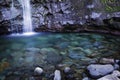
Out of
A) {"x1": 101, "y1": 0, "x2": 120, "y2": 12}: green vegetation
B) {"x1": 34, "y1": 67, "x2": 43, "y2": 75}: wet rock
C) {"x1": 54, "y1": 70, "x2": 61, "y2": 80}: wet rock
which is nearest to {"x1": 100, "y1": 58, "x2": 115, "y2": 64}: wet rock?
{"x1": 54, "y1": 70, "x2": 61, "y2": 80}: wet rock

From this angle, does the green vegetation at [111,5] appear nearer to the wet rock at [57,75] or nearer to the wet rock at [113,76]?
the wet rock at [113,76]

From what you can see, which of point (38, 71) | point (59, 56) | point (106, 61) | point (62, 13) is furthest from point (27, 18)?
point (106, 61)

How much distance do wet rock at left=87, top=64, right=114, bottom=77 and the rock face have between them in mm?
3839

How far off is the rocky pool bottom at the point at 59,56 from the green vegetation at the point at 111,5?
1338 mm

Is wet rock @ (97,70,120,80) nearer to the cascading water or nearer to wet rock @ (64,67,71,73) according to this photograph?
wet rock @ (64,67,71,73)

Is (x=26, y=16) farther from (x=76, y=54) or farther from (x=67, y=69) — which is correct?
(x=67, y=69)

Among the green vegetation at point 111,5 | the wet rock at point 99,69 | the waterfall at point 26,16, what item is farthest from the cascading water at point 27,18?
the wet rock at point 99,69

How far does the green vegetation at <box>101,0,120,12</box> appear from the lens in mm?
9835

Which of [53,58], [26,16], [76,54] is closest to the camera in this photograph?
[53,58]

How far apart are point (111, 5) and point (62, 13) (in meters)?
2.40

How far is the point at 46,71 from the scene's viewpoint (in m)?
6.46

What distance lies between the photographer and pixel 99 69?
6.15 metres

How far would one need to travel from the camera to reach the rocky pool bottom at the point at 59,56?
6.23m

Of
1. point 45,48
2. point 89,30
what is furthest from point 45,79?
Answer: point 89,30
